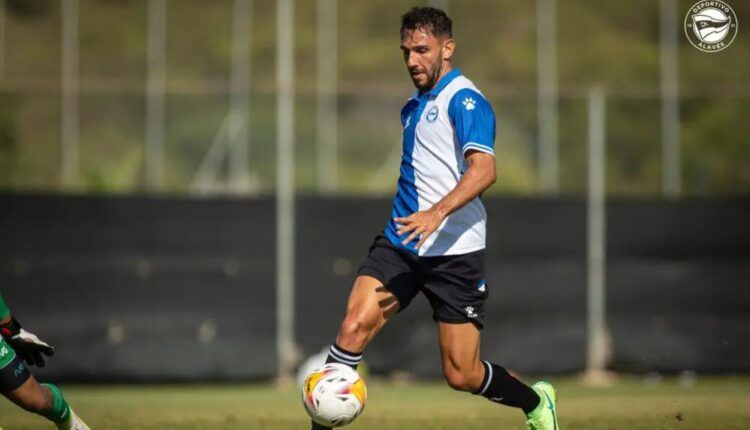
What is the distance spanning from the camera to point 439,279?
26.6 feet

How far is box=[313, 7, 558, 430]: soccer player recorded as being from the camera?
7.98 m

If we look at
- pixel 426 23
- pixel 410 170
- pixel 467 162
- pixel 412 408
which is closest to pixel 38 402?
pixel 410 170

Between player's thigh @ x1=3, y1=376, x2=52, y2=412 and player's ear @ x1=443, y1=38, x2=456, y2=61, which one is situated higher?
player's ear @ x1=443, y1=38, x2=456, y2=61

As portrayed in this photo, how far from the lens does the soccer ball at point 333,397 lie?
7449 millimetres

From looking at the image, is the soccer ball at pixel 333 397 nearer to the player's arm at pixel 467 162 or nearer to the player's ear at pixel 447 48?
the player's arm at pixel 467 162

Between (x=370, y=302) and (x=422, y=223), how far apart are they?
0.78 metres

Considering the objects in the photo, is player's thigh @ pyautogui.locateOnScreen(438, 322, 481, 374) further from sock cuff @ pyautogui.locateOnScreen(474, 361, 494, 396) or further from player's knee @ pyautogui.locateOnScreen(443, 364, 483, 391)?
sock cuff @ pyautogui.locateOnScreen(474, 361, 494, 396)

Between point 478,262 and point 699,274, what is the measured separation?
7.95 m

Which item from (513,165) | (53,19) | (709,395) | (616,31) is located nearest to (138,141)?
(53,19)

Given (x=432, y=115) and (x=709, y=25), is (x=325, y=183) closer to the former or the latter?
(x=709, y=25)

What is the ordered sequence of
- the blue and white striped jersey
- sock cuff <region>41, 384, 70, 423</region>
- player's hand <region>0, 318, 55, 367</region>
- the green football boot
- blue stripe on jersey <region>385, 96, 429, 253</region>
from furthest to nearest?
the green football boot → player's hand <region>0, 318, 55, 367</region> → blue stripe on jersey <region>385, 96, 429, 253</region> → the blue and white striped jersey → sock cuff <region>41, 384, 70, 423</region>

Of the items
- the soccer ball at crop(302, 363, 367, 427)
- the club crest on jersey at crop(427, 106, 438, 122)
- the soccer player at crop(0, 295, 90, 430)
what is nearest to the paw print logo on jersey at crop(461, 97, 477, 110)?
the club crest on jersey at crop(427, 106, 438, 122)

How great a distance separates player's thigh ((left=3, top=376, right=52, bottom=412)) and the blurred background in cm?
698

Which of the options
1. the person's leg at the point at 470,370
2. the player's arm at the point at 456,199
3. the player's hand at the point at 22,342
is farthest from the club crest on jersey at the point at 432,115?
the player's hand at the point at 22,342
